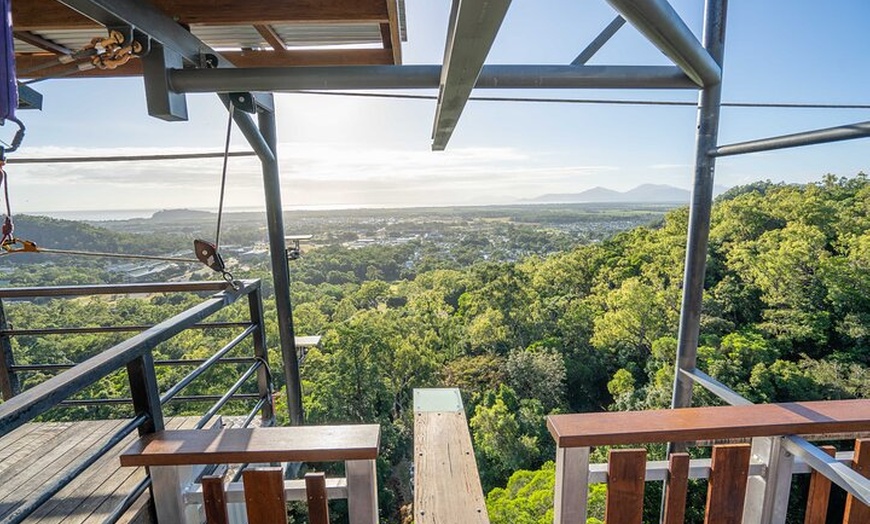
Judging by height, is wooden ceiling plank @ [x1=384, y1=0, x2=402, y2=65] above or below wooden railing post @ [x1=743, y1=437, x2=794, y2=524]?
above

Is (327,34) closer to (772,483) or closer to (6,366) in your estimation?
(772,483)

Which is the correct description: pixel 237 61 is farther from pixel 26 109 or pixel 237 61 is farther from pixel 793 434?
pixel 793 434

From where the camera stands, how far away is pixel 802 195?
17.3m

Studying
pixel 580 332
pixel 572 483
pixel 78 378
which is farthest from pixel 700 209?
pixel 580 332

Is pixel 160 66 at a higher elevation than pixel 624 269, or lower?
higher

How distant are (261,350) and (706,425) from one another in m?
1.80

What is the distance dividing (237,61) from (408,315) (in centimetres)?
1853

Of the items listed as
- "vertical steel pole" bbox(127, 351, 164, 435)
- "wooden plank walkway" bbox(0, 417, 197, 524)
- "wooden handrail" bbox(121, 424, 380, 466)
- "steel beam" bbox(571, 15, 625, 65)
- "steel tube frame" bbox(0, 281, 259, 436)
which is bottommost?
"wooden plank walkway" bbox(0, 417, 197, 524)

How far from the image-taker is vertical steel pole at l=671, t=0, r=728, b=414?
Result: 4.03 feet

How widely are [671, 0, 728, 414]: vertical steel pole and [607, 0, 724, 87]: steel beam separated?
26cm

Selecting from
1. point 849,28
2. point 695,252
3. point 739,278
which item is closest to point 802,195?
point 739,278

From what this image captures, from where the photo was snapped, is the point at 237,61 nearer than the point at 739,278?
Yes

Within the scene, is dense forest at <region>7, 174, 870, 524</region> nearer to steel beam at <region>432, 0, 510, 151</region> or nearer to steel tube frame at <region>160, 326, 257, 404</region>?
steel tube frame at <region>160, 326, 257, 404</region>

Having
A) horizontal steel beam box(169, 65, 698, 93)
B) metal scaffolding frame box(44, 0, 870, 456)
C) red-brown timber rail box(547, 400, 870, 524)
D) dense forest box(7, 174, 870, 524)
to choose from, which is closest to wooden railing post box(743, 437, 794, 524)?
red-brown timber rail box(547, 400, 870, 524)
